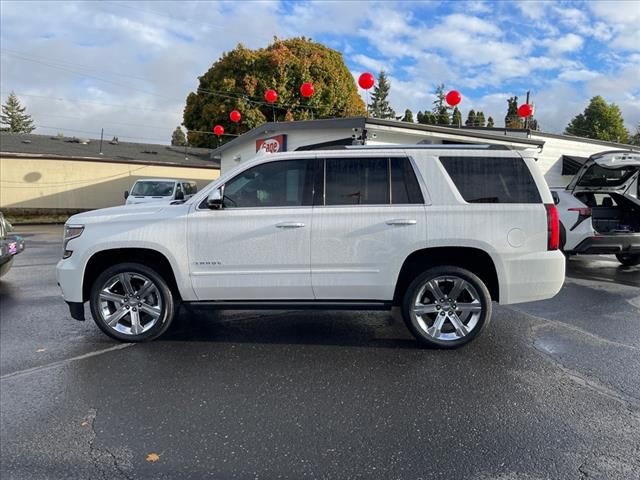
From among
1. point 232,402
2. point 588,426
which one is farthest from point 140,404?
point 588,426

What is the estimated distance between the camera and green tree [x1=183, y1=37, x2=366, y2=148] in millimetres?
32844

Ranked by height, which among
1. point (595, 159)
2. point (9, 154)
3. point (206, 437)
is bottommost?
point (206, 437)

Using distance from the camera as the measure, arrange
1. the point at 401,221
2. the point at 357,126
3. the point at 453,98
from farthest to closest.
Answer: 1. the point at 453,98
2. the point at 357,126
3. the point at 401,221

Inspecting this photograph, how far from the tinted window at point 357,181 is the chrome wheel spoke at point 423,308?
3.50 feet

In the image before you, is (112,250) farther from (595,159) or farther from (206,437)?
(595,159)

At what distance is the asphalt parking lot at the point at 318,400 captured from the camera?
270 centimetres

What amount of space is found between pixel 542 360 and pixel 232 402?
291 cm

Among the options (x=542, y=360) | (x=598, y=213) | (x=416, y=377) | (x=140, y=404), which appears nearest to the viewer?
(x=140, y=404)

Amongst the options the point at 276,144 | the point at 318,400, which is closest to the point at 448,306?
the point at 318,400

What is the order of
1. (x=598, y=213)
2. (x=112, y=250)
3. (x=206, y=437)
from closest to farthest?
(x=206, y=437) → (x=112, y=250) → (x=598, y=213)

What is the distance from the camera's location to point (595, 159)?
8781 mm

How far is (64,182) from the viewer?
2478cm

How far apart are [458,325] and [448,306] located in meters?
0.21

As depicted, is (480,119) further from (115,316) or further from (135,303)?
(115,316)
